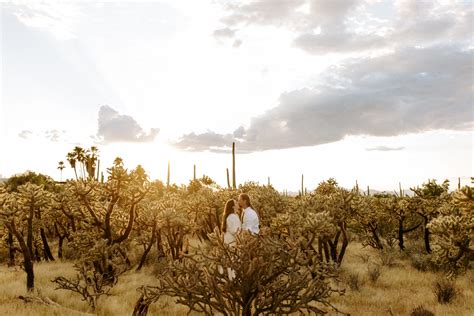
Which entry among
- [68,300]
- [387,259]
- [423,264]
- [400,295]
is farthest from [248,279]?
[387,259]

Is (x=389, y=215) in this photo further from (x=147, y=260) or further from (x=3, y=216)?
(x=3, y=216)

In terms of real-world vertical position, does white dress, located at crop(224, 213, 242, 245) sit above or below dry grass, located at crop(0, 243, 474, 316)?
above

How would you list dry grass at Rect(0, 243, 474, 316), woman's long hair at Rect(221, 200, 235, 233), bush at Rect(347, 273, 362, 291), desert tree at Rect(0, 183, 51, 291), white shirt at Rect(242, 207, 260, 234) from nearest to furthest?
white shirt at Rect(242, 207, 260, 234), woman's long hair at Rect(221, 200, 235, 233), dry grass at Rect(0, 243, 474, 316), desert tree at Rect(0, 183, 51, 291), bush at Rect(347, 273, 362, 291)

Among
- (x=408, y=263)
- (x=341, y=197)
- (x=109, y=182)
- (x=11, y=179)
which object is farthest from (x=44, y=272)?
(x=11, y=179)

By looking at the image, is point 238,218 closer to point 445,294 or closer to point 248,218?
point 248,218

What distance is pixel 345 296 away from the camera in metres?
12.7

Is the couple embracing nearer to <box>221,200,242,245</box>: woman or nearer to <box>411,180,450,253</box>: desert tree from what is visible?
<box>221,200,242,245</box>: woman

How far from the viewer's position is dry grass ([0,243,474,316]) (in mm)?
10867

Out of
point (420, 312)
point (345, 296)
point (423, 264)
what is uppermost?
point (420, 312)

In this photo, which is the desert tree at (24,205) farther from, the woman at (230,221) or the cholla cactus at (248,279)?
the cholla cactus at (248,279)

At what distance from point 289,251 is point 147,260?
46.8 feet

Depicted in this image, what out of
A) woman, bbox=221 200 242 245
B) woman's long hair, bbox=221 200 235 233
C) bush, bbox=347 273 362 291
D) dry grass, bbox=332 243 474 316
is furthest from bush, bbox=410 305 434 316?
woman's long hair, bbox=221 200 235 233

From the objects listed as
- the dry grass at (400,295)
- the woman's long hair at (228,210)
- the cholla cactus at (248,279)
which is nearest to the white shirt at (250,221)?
the woman's long hair at (228,210)

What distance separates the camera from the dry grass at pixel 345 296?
428 inches
